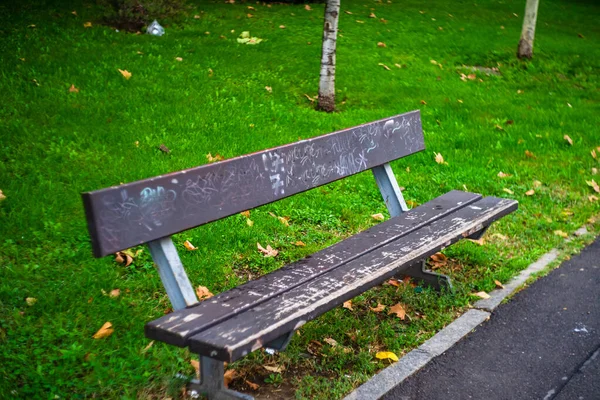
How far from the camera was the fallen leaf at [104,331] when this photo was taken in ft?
11.5

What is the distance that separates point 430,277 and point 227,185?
63.6 inches

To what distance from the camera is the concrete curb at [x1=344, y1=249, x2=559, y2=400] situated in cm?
339

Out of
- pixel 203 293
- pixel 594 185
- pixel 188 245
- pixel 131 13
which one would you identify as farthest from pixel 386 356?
pixel 131 13

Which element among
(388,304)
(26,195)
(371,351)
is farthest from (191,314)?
(26,195)

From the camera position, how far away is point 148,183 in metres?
2.97

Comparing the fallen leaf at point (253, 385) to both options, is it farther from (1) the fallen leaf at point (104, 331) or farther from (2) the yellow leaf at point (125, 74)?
(2) the yellow leaf at point (125, 74)

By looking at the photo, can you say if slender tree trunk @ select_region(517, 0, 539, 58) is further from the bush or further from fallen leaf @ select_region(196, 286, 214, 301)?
fallen leaf @ select_region(196, 286, 214, 301)

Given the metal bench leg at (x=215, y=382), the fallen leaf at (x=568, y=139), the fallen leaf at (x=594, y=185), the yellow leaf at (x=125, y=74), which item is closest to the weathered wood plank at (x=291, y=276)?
the metal bench leg at (x=215, y=382)

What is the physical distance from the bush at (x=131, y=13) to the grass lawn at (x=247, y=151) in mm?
307

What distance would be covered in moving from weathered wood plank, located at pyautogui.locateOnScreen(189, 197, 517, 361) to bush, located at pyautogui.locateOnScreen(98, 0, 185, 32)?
6323 millimetres

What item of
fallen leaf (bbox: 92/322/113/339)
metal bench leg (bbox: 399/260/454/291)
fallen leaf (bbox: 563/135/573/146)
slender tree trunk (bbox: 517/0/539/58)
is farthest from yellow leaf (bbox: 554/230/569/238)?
slender tree trunk (bbox: 517/0/539/58)

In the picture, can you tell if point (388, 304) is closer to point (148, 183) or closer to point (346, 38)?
point (148, 183)

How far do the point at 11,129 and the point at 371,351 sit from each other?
11.8ft

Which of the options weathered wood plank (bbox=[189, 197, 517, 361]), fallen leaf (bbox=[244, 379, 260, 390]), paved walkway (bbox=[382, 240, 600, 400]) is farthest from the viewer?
paved walkway (bbox=[382, 240, 600, 400])
